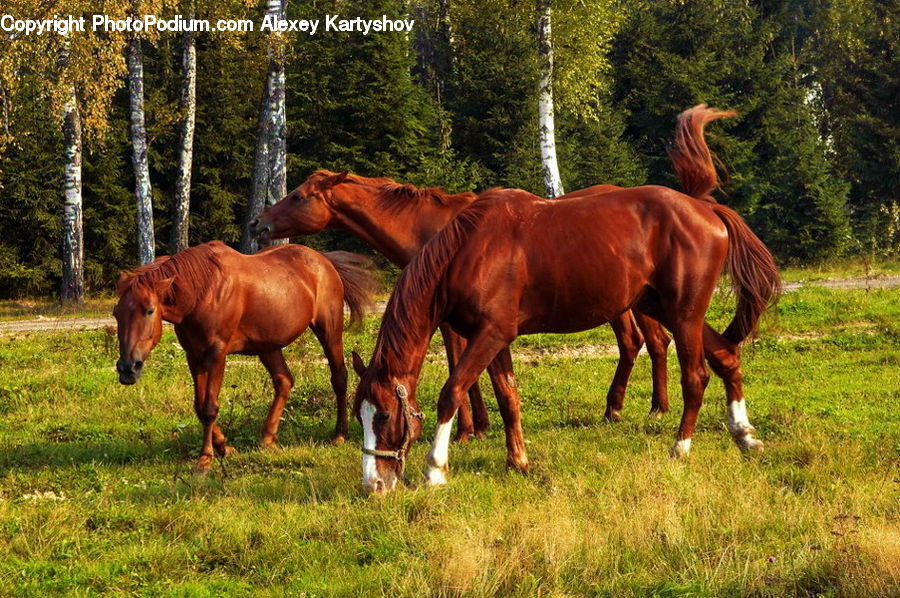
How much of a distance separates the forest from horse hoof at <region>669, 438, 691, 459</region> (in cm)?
1329

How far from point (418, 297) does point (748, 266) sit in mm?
2999

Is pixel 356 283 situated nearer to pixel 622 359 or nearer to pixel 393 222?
pixel 393 222

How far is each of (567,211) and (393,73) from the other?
59.9 feet

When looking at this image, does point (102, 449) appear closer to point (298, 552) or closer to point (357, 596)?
point (298, 552)

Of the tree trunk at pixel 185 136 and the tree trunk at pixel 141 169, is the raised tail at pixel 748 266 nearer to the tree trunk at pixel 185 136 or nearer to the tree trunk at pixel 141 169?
the tree trunk at pixel 141 169

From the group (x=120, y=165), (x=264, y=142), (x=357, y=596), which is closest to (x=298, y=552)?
(x=357, y=596)

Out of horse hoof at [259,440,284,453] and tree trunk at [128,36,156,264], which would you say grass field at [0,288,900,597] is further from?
tree trunk at [128,36,156,264]

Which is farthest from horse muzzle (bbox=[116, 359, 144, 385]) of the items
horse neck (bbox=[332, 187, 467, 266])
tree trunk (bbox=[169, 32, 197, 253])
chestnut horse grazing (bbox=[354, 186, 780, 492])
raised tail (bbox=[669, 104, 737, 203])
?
tree trunk (bbox=[169, 32, 197, 253])

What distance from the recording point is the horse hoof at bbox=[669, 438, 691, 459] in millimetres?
7625

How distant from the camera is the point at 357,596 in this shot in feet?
16.6

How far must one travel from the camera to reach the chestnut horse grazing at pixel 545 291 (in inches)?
270

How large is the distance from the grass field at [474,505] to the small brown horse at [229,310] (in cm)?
60

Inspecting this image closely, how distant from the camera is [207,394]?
8406mm

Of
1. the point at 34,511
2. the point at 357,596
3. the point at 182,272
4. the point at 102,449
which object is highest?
the point at 182,272
